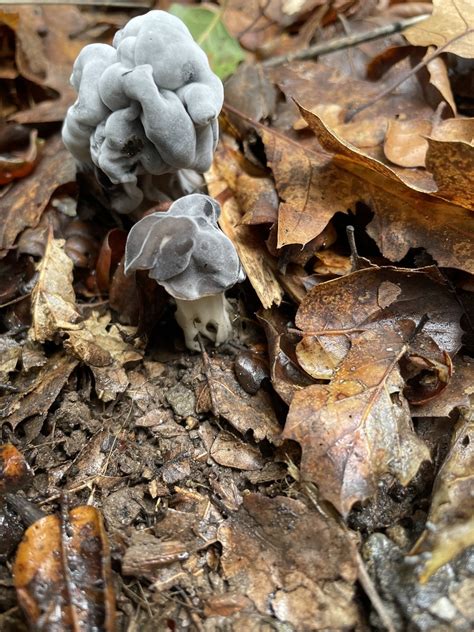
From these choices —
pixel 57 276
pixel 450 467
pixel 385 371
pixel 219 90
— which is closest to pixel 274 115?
pixel 219 90

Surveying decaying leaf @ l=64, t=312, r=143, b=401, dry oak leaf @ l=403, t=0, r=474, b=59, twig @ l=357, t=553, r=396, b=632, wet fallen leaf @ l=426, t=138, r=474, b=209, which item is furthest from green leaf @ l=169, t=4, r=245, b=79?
twig @ l=357, t=553, r=396, b=632

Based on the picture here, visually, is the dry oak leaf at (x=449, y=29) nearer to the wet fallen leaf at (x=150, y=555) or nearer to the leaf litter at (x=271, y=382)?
the leaf litter at (x=271, y=382)

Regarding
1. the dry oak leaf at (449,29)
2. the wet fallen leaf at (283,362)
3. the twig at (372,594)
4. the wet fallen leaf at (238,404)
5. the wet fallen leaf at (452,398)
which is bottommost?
the wet fallen leaf at (452,398)

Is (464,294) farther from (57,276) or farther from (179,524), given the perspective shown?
(57,276)

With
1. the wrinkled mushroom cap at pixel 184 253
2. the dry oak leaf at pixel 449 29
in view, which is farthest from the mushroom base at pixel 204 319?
the dry oak leaf at pixel 449 29

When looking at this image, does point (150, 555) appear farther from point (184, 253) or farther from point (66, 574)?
point (184, 253)

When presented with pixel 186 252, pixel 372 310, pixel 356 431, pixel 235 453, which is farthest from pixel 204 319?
pixel 356 431

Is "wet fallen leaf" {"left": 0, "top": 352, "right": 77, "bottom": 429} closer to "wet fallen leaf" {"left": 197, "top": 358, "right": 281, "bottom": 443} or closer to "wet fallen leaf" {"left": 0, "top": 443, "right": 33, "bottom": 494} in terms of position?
"wet fallen leaf" {"left": 0, "top": 443, "right": 33, "bottom": 494}
